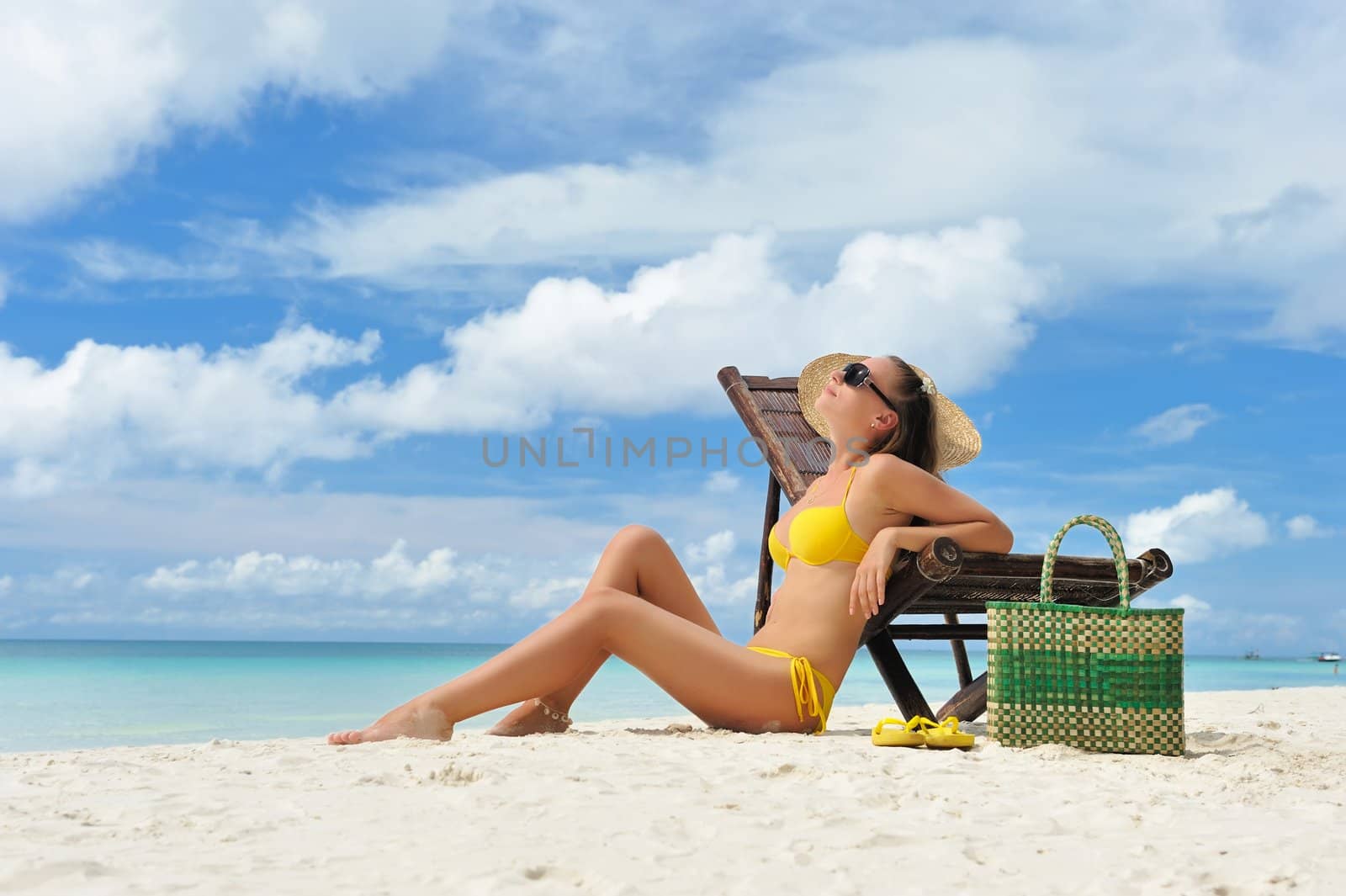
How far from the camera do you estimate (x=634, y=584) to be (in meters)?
4.17

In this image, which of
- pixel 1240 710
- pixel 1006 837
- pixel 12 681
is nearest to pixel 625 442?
pixel 1006 837

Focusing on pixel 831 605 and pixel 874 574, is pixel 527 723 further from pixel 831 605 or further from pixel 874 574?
pixel 874 574

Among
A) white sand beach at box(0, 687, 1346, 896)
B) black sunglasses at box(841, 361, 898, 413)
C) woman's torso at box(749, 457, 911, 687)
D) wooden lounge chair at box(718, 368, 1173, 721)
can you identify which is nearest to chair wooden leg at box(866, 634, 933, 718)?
wooden lounge chair at box(718, 368, 1173, 721)

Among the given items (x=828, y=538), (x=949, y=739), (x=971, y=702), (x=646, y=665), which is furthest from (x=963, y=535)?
(x=646, y=665)

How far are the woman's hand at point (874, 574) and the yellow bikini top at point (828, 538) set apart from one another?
0.38ft

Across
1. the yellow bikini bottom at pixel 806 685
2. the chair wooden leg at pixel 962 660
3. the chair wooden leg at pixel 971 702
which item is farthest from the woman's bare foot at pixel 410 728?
the chair wooden leg at pixel 962 660

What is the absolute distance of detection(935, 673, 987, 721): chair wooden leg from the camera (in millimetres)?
4504

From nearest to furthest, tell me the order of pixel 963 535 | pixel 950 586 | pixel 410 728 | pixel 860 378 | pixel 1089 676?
pixel 410 728 → pixel 1089 676 → pixel 963 535 → pixel 950 586 → pixel 860 378

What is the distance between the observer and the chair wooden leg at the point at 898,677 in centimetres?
433

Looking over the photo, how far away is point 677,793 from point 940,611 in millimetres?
2621

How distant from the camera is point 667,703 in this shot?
12.5 m

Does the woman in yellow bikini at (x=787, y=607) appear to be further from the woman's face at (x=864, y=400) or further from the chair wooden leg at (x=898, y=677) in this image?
the chair wooden leg at (x=898, y=677)

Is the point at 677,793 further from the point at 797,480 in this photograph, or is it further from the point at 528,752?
the point at 797,480

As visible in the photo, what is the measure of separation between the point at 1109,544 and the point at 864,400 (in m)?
1.06
